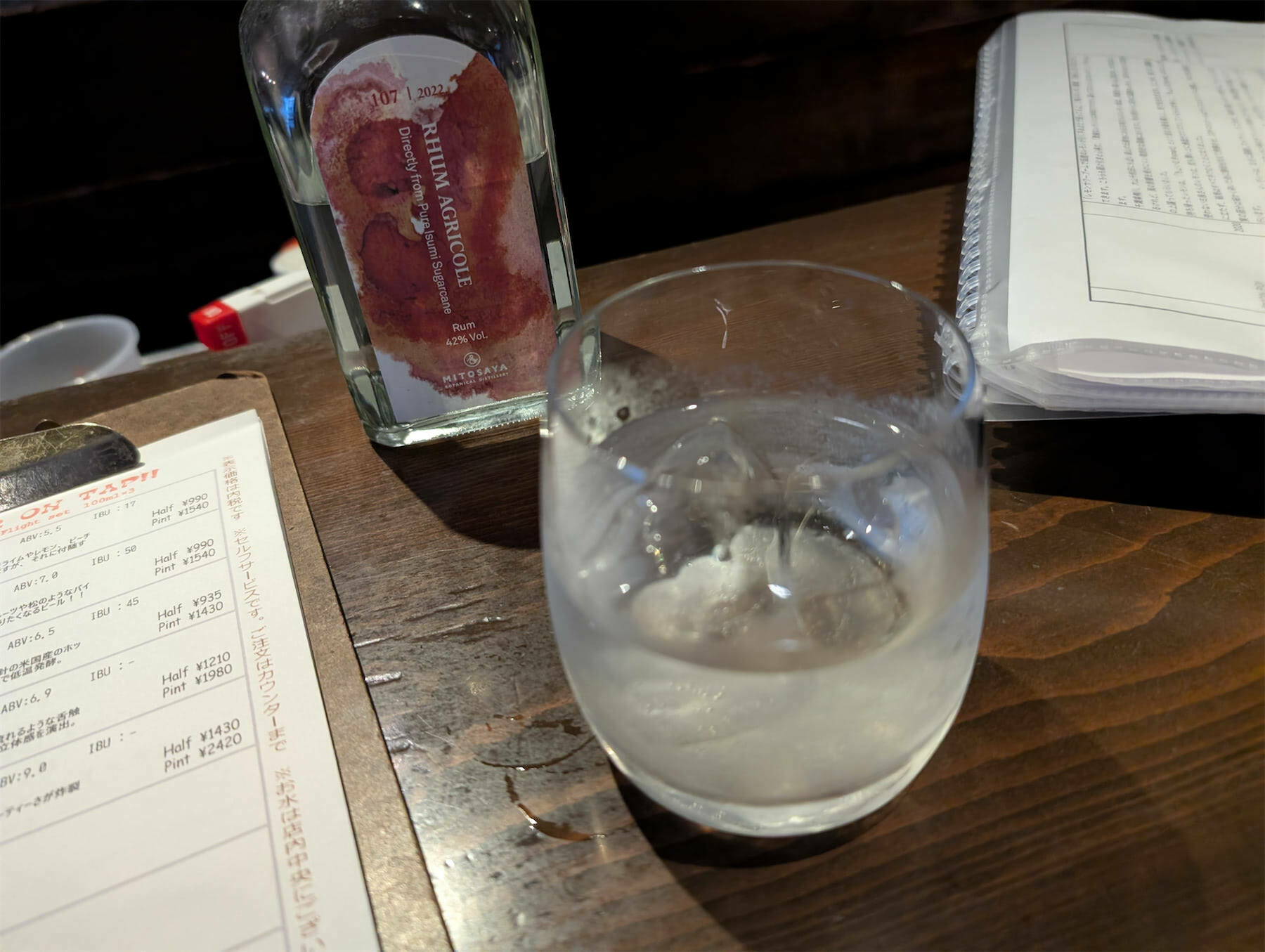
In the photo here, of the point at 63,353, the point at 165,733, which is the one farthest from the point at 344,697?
the point at 63,353

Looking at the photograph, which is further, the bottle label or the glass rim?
the bottle label

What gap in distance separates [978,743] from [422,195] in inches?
12.2

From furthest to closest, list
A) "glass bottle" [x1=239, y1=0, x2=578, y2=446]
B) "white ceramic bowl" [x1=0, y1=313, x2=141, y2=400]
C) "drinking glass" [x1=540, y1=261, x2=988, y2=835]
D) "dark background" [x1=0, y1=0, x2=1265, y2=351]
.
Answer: "dark background" [x1=0, y1=0, x2=1265, y2=351] < "white ceramic bowl" [x1=0, y1=313, x2=141, y2=400] < "glass bottle" [x1=239, y1=0, x2=578, y2=446] < "drinking glass" [x1=540, y1=261, x2=988, y2=835]

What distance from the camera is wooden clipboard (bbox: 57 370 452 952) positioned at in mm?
275

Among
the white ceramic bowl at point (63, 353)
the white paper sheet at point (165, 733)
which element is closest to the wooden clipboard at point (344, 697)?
the white paper sheet at point (165, 733)

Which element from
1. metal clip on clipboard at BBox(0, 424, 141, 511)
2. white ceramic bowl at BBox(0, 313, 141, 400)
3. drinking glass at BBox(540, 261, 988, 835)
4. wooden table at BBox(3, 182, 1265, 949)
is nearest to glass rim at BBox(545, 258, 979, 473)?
drinking glass at BBox(540, 261, 988, 835)

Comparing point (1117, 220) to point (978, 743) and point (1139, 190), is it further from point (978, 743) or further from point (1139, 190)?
point (978, 743)

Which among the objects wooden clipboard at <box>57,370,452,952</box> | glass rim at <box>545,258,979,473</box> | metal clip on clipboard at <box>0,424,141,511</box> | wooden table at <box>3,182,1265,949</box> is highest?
glass rim at <box>545,258,979,473</box>

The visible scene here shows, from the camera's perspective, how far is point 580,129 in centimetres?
95

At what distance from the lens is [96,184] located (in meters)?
0.93

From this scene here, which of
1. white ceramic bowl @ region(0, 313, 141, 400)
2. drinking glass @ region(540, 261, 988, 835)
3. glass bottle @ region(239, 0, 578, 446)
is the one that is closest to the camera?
drinking glass @ region(540, 261, 988, 835)

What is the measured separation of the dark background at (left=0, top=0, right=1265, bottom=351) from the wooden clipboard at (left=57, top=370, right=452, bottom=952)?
1.67ft

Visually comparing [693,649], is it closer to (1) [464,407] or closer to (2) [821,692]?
(2) [821,692]

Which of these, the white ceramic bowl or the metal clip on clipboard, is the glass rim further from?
the white ceramic bowl
